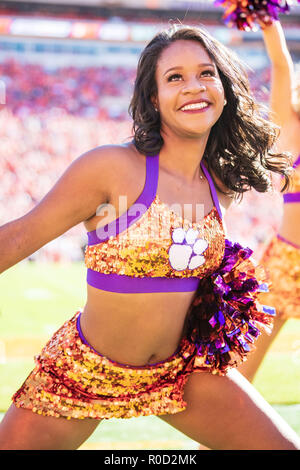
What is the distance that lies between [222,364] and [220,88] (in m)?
0.83

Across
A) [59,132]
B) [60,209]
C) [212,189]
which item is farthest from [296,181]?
[59,132]

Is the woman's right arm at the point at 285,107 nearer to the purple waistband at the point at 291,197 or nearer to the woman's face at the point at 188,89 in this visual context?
the purple waistband at the point at 291,197

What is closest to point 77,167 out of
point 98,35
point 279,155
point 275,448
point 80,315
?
point 80,315

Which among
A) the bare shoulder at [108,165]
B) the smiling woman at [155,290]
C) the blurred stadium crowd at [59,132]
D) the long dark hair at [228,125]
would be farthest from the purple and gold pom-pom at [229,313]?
the blurred stadium crowd at [59,132]

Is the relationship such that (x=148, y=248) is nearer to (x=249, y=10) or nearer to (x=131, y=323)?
(x=131, y=323)

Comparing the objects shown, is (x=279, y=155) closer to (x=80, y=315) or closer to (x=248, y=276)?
(x=248, y=276)

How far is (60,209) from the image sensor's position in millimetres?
1673

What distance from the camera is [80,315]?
192 cm

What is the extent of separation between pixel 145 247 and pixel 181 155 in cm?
33

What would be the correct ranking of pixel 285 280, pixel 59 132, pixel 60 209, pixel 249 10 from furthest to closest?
pixel 59 132, pixel 285 280, pixel 249 10, pixel 60 209

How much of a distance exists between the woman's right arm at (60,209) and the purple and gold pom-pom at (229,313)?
18.7 inches

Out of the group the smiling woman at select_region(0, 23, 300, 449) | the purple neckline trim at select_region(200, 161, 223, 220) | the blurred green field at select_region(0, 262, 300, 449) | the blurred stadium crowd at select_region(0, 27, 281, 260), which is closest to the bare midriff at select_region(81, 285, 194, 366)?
the smiling woman at select_region(0, 23, 300, 449)

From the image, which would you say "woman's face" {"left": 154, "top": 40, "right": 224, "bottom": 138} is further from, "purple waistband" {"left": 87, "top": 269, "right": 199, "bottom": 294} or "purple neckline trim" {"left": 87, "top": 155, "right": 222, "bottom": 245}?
"purple waistband" {"left": 87, "top": 269, "right": 199, "bottom": 294}

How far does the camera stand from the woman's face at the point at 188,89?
5.92 ft
